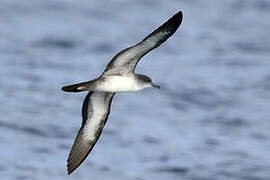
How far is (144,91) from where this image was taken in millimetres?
24672

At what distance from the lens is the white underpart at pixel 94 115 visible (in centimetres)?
1217

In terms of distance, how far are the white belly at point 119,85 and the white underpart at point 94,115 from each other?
871 mm

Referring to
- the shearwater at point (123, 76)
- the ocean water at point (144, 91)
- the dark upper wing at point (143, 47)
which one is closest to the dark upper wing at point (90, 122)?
the shearwater at point (123, 76)

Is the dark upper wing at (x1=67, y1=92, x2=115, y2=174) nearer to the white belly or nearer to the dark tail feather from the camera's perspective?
the white belly

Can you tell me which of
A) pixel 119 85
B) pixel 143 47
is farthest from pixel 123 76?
pixel 143 47

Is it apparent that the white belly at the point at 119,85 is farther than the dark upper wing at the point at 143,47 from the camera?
Yes

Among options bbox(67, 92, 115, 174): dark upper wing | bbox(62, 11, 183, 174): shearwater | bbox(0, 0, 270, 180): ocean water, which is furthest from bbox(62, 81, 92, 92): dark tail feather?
bbox(0, 0, 270, 180): ocean water

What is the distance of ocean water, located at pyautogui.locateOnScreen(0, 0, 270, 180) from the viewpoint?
19578mm

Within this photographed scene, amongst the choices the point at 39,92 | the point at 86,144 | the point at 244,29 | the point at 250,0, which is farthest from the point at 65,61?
the point at 86,144

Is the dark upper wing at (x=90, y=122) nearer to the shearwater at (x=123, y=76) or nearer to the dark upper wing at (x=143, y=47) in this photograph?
the shearwater at (x=123, y=76)

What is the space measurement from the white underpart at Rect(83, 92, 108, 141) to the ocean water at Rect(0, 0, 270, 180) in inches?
239

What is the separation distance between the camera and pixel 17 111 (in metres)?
23.0

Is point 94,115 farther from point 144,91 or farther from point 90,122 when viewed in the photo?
point 144,91

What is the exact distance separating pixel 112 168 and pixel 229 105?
20.2ft
